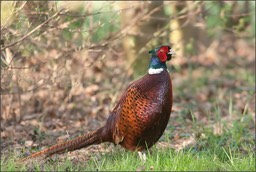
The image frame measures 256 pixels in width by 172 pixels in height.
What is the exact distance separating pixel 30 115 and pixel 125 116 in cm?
273

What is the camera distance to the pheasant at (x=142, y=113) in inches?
218

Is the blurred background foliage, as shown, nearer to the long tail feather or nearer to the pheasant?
the pheasant

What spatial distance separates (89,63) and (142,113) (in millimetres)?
3168

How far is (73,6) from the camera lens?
758 centimetres

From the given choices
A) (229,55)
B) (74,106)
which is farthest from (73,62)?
(229,55)

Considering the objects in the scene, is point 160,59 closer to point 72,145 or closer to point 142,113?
point 142,113

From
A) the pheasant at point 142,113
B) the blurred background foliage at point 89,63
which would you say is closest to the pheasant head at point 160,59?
the pheasant at point 142,113

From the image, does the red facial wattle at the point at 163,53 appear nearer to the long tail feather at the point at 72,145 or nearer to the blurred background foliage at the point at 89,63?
the blurred background foliage at the point at 89,63

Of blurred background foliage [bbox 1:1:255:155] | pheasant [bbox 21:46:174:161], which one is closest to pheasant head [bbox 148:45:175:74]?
pheasant [bbox 21:46:174:161]

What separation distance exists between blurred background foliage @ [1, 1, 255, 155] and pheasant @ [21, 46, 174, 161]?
83cm

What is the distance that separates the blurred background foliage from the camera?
6.56 m

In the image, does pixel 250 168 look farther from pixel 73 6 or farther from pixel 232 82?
pixel 232 82

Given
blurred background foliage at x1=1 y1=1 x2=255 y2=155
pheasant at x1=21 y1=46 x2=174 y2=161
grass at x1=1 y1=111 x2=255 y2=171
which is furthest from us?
blurred background foliage at x1=1 y1=1 x2=255 y2=155

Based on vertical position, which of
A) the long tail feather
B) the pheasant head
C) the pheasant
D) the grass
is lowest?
the grass
